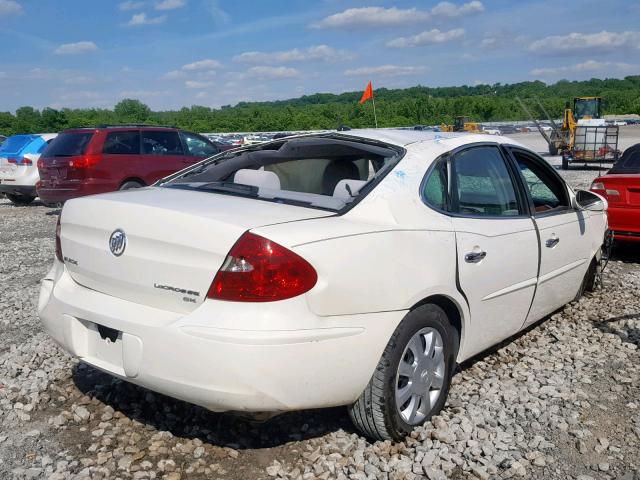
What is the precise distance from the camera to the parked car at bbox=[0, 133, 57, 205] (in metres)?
14.7

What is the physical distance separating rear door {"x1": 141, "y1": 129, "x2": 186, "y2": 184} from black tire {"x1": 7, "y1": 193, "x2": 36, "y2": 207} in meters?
5.16

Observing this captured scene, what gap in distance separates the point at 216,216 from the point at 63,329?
1.05 meters

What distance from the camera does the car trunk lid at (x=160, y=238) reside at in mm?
2811

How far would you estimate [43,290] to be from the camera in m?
3.57

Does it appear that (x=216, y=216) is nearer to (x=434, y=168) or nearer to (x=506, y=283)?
(x=434, y=168)

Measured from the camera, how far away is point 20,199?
16.1 meters

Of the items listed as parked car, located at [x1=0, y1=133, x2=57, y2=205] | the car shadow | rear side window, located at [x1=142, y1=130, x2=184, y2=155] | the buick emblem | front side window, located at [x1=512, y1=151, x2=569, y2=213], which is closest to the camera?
the buick emblem

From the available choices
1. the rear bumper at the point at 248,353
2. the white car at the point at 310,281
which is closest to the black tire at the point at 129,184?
the white car at the point at 310,281

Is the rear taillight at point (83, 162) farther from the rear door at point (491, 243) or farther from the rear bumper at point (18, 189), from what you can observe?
the rear door at point (491, 243)

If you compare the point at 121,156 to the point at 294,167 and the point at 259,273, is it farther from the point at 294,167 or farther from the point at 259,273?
the point at 259,273

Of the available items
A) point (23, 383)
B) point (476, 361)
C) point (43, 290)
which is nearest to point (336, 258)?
point (43, 290)

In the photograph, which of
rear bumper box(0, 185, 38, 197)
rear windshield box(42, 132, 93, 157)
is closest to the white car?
rear windshield box(42, 132, 93, 157)

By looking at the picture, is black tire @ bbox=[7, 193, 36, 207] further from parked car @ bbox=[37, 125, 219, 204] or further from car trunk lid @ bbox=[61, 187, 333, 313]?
car trunk lid @ bbox=[61, 187, 333, 313]

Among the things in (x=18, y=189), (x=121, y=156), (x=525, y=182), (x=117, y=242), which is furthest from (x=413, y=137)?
(x=18, y=189)
